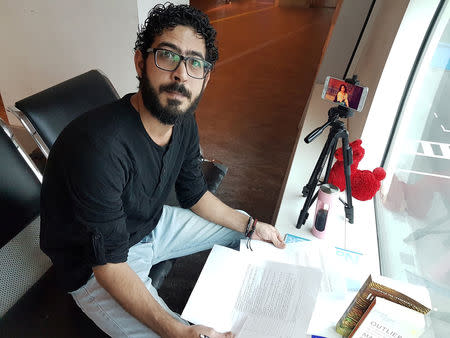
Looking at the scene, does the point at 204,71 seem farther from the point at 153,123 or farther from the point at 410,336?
the point at 410,336

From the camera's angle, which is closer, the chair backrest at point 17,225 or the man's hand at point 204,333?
the man's hand at point 204,333

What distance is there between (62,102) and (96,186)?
738mm

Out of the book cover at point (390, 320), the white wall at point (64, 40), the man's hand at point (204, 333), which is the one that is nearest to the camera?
the book cover at point (390, 320)

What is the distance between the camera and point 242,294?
3.17ft

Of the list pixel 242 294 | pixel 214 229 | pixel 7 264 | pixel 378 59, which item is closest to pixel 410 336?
pixel 242 294

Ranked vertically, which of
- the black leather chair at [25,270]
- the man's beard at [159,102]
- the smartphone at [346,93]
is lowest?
the black leather chair at [25,270]

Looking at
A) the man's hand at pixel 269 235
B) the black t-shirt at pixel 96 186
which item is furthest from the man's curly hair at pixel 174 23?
the man's hand at pixel 269 235

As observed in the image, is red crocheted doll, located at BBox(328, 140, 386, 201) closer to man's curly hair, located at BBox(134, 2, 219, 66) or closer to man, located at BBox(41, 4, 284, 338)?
man, located at BBox(41, 4, 284, 338)

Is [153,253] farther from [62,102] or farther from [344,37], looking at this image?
[344,37]

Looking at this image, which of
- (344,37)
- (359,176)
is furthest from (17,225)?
(344,37)

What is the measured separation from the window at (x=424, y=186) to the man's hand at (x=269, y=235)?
1.37 feet

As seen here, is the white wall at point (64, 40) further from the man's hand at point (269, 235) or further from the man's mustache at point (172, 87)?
the man's hand at point (269, 235)

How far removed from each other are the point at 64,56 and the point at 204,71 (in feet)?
5.58

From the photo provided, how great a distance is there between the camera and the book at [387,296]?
71 cm
